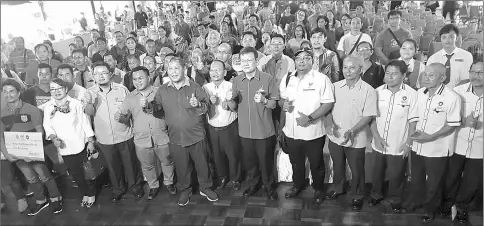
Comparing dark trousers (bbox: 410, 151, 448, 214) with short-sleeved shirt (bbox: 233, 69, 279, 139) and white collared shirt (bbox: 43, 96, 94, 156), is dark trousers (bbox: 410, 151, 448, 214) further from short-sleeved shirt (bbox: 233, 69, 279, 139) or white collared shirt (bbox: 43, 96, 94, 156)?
white collared shirt (bbox: 43, 96, 94, 156)

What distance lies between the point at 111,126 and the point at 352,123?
232 cm

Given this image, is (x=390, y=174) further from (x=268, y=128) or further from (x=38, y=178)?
(x=38, y=178)

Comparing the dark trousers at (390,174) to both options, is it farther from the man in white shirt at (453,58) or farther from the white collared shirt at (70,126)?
the white collared shirt at (70,126)

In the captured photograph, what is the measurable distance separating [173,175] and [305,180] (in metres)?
1.43

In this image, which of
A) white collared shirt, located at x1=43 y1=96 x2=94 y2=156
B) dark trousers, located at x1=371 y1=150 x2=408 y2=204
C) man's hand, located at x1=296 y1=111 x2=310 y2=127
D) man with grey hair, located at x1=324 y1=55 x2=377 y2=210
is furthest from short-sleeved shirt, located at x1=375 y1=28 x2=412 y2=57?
white collared shirt, located at x1=43 y1=96 x2=94 y2=156

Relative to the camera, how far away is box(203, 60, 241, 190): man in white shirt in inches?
137

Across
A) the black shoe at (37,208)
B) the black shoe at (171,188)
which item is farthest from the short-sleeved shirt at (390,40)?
the black shoe at (37,208)

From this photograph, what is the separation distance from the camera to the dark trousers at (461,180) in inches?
117

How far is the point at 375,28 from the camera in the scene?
7.06 metres

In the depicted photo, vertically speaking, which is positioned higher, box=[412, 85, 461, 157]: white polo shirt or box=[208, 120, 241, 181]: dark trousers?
box=[412, 85, 461, 157]: white polo shirt

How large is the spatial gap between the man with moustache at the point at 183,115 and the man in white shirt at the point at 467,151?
2.18 metres

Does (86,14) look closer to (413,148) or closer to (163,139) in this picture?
(163,139)

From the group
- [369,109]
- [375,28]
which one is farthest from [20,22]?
[369,109]

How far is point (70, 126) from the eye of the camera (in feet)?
11.4
